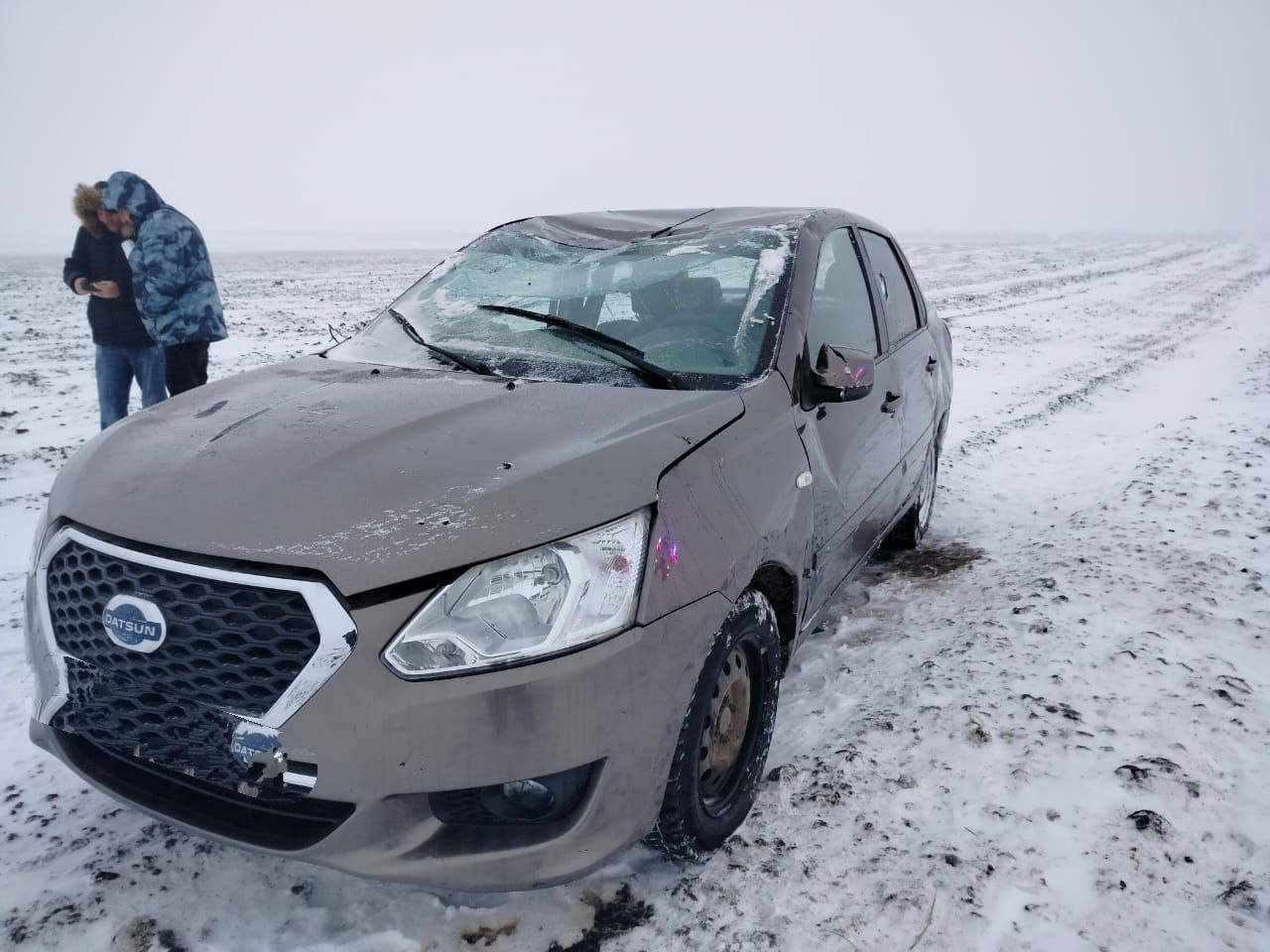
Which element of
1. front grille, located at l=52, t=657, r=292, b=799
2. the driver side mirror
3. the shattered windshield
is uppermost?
the shattered windshield

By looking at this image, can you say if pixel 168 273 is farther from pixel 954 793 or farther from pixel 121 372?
pixel 954 793

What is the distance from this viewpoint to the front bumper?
61.8 inches

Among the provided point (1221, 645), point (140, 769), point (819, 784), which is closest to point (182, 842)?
point (140, 769)

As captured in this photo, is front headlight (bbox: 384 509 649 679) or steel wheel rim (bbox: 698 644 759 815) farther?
steel wheel rim (bbox: 698 644 759 815)

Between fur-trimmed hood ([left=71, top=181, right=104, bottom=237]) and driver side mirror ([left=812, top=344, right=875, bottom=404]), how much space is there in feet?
14.4

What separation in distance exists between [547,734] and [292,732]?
1.53 feet

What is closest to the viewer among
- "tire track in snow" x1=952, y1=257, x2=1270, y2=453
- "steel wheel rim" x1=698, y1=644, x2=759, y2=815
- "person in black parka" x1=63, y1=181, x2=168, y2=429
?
"steel wheel rim" x1=698, y1=644, x2=759, y2=815

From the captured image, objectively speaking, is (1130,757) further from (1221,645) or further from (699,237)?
(699,237)

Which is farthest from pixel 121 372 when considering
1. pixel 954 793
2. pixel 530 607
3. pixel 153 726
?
pixel 954 793

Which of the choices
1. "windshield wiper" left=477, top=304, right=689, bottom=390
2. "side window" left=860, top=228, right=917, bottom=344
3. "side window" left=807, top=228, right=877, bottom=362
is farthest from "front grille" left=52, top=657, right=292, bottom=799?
"side window" left=860, top=228, right=917, bottom=344

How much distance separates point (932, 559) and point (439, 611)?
3.25 m

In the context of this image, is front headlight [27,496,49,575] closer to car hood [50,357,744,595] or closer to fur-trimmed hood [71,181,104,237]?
car hood [50,357,744,595]

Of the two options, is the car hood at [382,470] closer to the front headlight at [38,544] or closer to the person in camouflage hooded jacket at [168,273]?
the front headlight at [38,544]

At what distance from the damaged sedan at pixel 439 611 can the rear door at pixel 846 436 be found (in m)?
0.13
